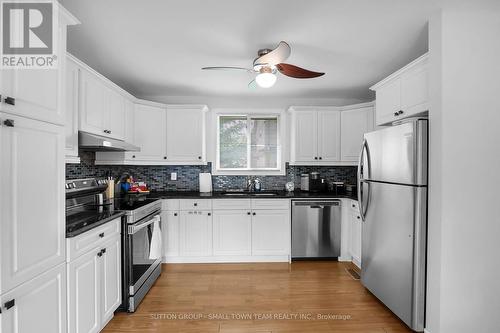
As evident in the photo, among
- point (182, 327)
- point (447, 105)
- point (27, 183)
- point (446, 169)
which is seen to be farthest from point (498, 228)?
point (27, 183)

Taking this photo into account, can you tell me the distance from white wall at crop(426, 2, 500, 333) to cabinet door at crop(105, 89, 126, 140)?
3100 millimetres

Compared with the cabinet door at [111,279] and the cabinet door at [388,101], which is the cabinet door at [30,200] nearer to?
the cabinet door at [111,279]

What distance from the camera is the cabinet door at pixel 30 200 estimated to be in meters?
1.18

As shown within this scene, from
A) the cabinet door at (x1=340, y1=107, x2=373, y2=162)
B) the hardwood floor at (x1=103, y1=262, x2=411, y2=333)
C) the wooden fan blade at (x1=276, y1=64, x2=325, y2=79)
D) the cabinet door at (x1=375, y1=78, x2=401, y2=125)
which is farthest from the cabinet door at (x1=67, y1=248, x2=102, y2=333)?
the cabinet door at (x1=340, y1=107, x2=373, y2=162)

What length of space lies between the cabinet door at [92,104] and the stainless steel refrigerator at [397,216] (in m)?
2.75

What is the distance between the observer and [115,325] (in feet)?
7.13

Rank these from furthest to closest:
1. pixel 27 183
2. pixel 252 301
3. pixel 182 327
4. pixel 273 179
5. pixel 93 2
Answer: pixel 273 179
pixel 252 301
pixel 182 327
pixel 93 2
pixel 27 183

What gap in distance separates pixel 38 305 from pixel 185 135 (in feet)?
8.96

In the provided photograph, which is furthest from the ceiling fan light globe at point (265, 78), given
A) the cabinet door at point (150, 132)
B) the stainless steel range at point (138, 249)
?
the cabinet door at point (150, 132)

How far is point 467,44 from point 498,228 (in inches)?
54.4

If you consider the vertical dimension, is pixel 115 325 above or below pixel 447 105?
below

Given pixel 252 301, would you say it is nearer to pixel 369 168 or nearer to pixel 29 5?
pixel 369 168

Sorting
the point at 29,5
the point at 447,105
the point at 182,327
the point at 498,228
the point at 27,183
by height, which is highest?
the point at 29,5

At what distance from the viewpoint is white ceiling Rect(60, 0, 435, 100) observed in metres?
1.85
